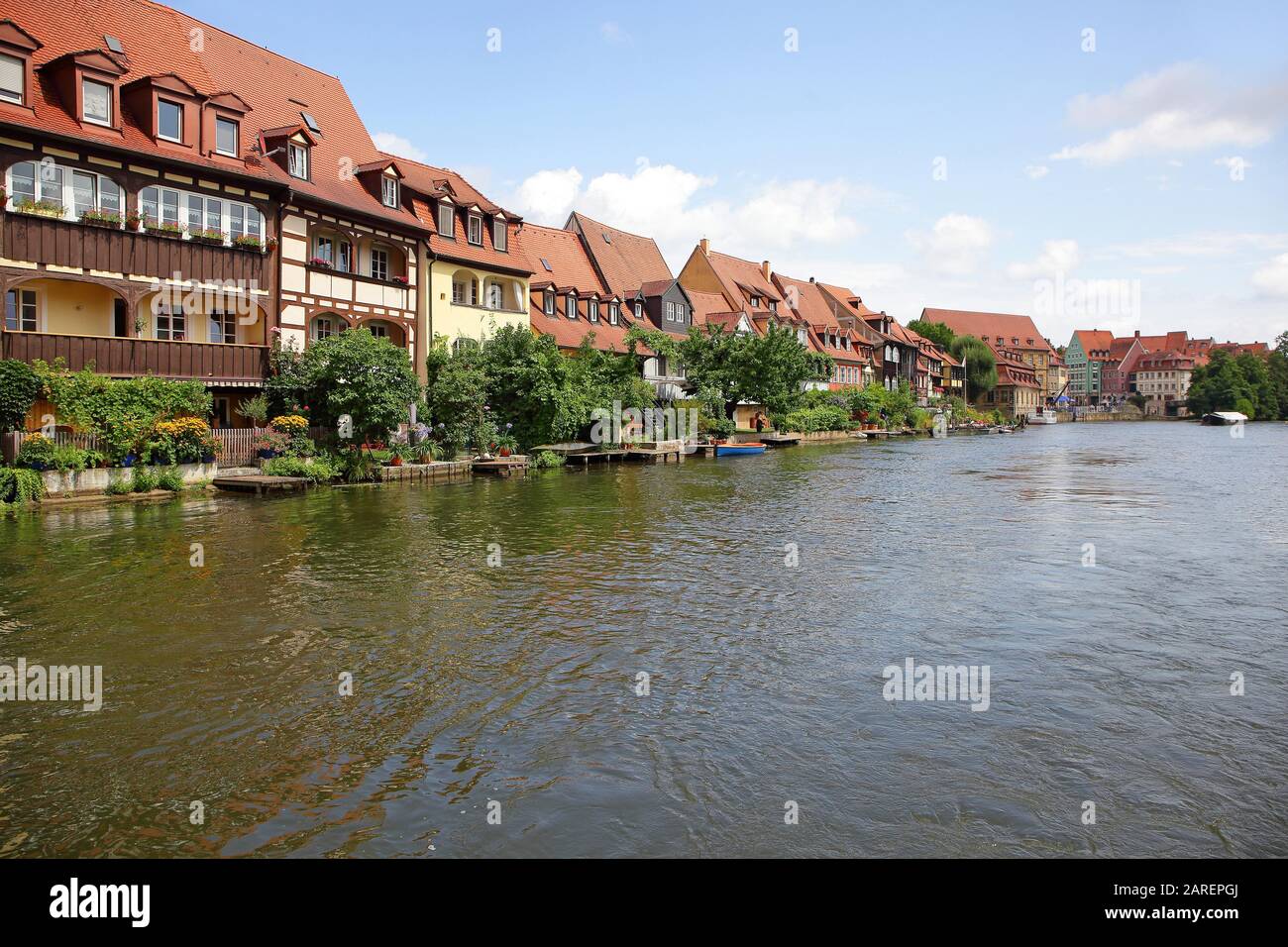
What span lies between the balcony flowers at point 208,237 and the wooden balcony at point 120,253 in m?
0.13

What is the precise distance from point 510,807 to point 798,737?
8.80 ft

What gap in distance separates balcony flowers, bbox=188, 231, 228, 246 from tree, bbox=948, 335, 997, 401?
113 m

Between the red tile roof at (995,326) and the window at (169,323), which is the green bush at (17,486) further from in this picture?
the red tile roof at (995,326)

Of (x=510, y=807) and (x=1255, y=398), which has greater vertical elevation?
(x=1255, y=398)

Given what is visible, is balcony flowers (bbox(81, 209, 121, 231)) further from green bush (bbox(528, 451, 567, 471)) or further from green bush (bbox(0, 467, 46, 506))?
green bush (bbox(528, 451, 567, 471))

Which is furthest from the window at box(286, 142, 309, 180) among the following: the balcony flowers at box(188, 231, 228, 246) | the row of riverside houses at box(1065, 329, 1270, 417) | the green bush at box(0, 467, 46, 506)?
the row of riverside houses at box(1065, 329, 1270, 417)

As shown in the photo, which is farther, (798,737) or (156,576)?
(156,576)

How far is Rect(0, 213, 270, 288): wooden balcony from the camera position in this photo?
23859 millimetres

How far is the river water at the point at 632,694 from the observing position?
6.41m

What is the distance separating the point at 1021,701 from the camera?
9.01 metres

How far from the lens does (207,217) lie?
28.3 metres

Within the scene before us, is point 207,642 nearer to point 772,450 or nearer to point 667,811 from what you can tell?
point 667,811
